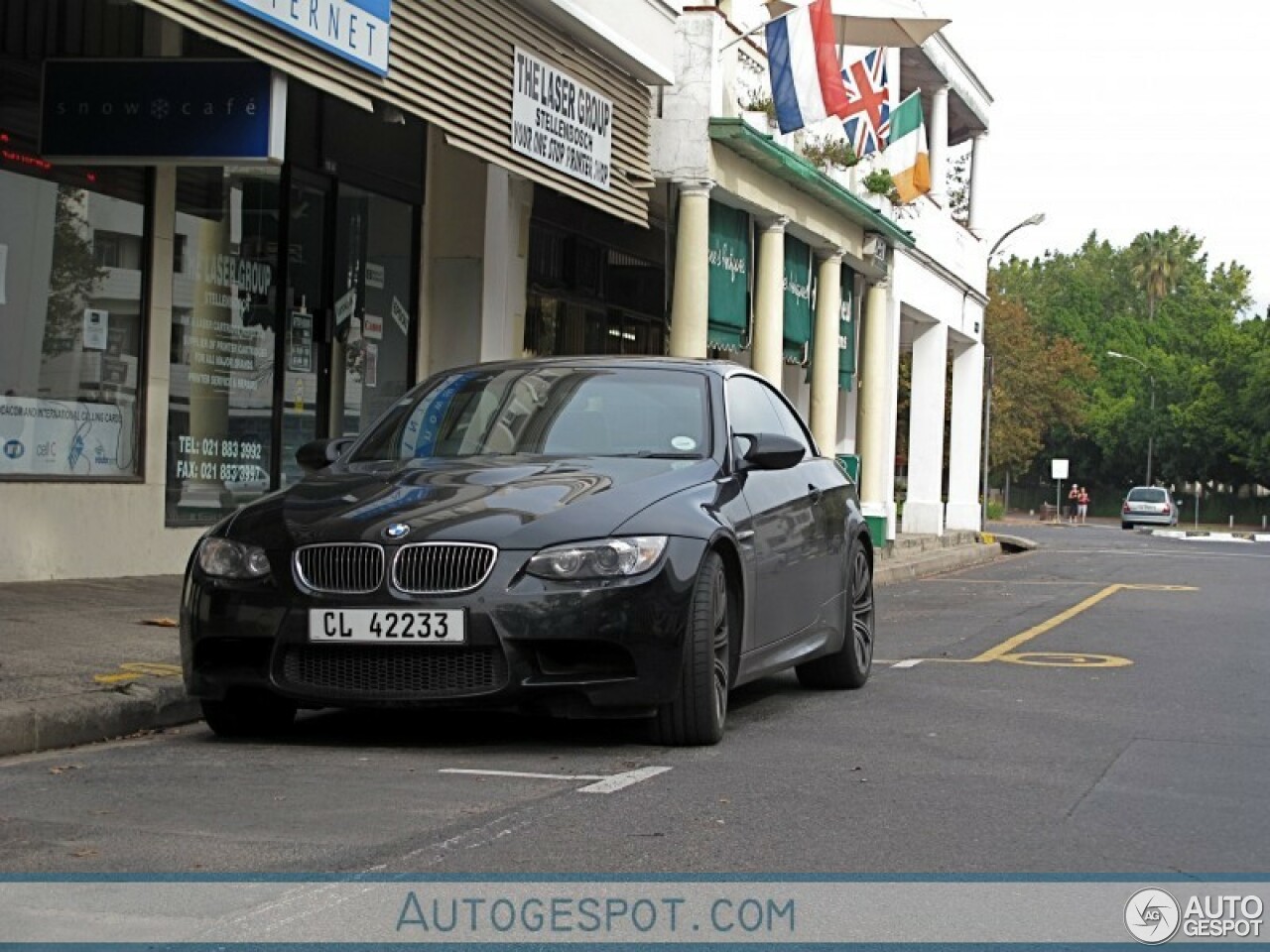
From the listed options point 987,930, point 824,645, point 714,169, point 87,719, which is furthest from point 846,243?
point 987,930

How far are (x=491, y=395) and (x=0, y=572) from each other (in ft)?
17.3

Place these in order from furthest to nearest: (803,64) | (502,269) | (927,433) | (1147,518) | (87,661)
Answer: (1147,518), (927,433), (803,64), (502,269), (87,661)

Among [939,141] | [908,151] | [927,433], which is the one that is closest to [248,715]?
[908,151]

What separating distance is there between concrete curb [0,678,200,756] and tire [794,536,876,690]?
3.19 m

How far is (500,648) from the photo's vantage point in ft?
23.9

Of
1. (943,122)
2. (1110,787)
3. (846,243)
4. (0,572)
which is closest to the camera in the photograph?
(1110,787)

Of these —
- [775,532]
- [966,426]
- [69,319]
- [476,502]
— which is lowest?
[775,532]

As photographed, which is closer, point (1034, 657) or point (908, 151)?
point (1034, 657)

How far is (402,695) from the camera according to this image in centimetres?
740

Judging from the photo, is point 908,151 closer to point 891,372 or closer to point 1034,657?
point 891,372

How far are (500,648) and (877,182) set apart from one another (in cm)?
2232

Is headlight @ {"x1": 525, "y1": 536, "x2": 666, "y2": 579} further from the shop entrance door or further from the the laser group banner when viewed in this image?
the shop entrance door

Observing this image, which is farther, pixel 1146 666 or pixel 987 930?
pixel 1146 666

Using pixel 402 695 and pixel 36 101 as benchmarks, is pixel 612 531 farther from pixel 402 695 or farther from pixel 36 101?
pixel 36 101
